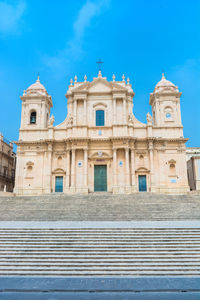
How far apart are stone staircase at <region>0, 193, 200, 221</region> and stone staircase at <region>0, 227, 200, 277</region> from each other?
4.07m

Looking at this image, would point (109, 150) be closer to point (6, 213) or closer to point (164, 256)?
point (6, 213)

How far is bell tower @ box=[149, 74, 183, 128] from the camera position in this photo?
28608mm

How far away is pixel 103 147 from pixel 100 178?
3316 millimetres

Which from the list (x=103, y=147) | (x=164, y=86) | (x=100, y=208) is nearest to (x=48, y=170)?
(x=103, y=147)

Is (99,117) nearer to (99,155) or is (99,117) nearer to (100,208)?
(99,155)

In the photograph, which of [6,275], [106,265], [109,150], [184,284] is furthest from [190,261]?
[109,150]

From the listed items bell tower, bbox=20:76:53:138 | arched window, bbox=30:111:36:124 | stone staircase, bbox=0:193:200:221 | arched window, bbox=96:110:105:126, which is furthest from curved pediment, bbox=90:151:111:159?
arched window, bbox=30:111:36:124

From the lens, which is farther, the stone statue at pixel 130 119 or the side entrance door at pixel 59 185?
the stone statue at pixel 130 119

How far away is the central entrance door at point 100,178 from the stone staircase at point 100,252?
48.6ft

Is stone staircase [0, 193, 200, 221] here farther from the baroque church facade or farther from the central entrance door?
the central entrance door

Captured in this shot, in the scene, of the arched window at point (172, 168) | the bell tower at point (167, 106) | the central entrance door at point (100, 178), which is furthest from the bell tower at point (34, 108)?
the arched window at point (172, 168)

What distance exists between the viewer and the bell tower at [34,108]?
28938mm

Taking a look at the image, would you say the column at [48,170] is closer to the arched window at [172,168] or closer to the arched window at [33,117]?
the arched window at [33,117]

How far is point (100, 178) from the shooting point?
89.6ft
